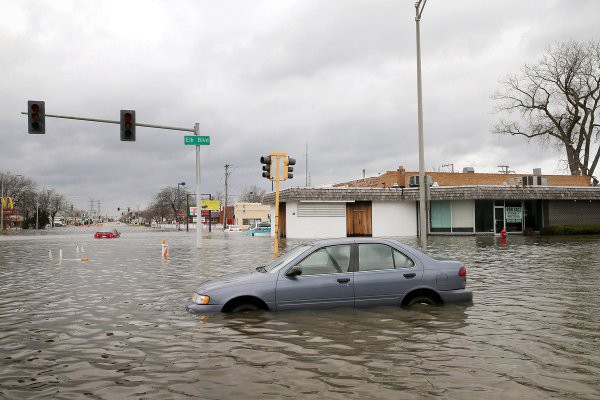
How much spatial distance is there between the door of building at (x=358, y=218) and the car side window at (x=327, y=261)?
102 feet

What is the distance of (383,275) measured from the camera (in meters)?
8.47

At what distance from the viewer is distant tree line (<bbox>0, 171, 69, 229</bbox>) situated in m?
108

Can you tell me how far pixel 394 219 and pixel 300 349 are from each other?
34409mm

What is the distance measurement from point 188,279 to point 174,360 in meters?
7.67

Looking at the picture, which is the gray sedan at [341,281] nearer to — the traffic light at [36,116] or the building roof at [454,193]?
the traffic light at [36,116]

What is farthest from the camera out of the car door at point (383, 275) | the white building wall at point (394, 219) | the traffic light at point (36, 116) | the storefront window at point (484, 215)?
the white building wall at point (394, 219)

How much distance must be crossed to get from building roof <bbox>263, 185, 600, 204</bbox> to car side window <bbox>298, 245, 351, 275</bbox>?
29.3 m

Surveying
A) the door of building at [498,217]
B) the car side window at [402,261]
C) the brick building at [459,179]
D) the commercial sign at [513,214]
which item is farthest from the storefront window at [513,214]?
the car side window at [402,261]

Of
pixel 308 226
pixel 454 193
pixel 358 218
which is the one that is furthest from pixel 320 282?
pixel 454 193

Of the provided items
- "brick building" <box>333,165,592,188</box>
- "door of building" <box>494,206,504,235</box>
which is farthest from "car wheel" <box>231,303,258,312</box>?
"brick building" <box>333,165,592,188</box>

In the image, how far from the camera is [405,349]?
631 centimetres

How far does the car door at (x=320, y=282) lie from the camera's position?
812cm

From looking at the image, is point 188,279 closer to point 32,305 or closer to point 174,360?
point 32,305

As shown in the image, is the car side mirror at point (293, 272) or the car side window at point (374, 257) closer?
the car side mirror at point (293, 272)
